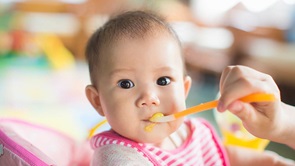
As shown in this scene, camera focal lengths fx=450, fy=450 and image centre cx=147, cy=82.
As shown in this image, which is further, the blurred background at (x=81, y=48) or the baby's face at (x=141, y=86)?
the blurred background at (x=81, y=48)

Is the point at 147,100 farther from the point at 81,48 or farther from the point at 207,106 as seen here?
the point at 81,48

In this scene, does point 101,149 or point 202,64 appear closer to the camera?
point 101,149

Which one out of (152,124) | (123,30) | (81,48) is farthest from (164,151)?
(81,48)

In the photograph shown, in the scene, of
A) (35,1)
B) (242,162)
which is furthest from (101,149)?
(35,1)

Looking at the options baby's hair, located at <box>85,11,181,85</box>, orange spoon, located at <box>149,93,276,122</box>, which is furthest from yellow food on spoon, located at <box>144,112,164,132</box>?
baby's hair, located at <box>85,11,181,85</box>

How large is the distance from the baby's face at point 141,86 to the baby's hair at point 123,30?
0.05 feet

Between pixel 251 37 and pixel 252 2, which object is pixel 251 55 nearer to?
pixel 251 37

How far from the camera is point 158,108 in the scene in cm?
70

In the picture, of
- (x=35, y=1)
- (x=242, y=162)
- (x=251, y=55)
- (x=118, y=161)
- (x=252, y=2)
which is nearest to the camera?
(x=118, y=161)

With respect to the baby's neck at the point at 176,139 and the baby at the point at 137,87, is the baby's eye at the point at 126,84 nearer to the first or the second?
the baby at the point at 137,87

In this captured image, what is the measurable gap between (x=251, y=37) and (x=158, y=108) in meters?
3.10

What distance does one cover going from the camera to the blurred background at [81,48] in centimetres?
238

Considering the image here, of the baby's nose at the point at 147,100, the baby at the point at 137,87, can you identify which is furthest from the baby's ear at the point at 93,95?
the baby's nose at the point at 147,100

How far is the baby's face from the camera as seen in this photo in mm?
697
